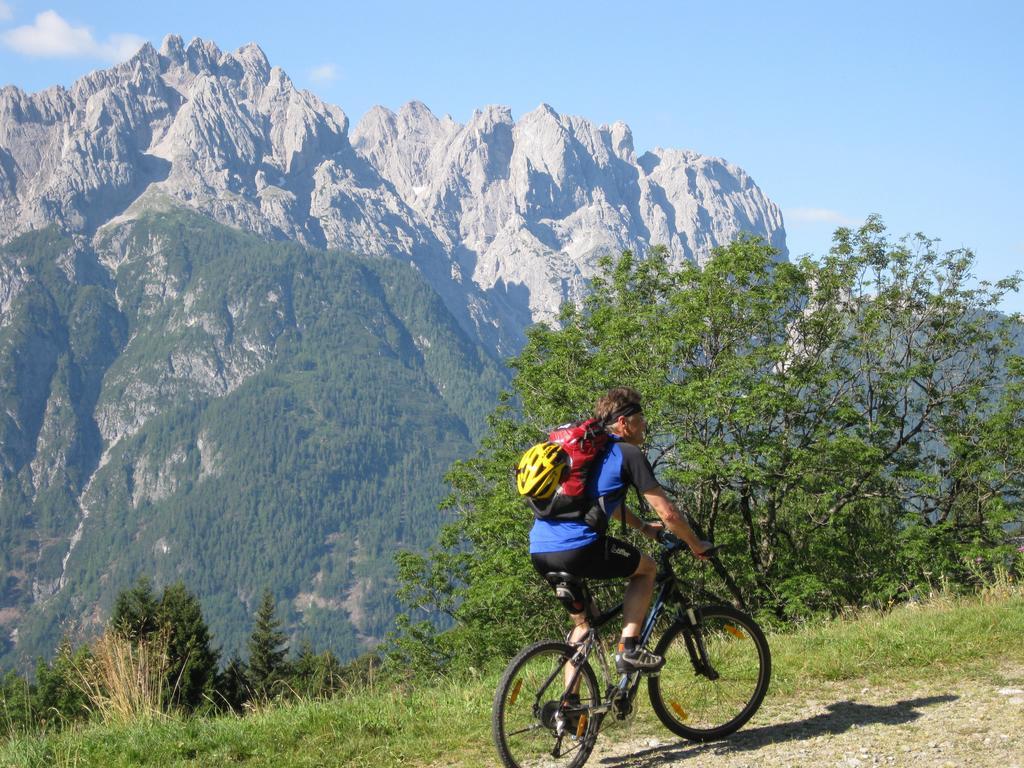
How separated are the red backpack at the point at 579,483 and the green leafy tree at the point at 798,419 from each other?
14942 mm

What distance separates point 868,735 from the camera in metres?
6.48

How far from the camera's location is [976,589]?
1268 centimetres

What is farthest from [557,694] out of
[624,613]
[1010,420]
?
[1010,420]

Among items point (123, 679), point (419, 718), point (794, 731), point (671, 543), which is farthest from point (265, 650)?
point (671, 543)

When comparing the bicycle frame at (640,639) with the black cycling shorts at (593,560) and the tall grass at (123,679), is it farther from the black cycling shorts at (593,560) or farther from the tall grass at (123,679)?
the tall grass at (123,679)

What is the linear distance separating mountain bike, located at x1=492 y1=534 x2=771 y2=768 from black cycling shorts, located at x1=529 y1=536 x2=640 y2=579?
0.07 m

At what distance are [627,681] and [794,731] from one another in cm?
145

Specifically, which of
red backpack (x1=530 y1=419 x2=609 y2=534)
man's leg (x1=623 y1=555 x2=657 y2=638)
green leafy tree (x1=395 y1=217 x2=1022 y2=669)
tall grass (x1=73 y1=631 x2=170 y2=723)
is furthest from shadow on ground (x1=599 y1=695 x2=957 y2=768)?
green leafy tree (x1=395 y1=217 x2=1022 y2=669)

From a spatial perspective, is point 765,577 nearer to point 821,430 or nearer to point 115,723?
point 821,430

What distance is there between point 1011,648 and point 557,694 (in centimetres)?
506

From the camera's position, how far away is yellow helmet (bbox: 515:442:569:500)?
5777mm

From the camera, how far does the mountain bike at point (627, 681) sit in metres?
6.00

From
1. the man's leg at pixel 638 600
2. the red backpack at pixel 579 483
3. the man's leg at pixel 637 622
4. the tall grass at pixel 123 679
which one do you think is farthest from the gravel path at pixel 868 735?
the tall grass at pixel 123 679

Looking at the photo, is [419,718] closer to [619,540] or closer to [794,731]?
[619,540]
